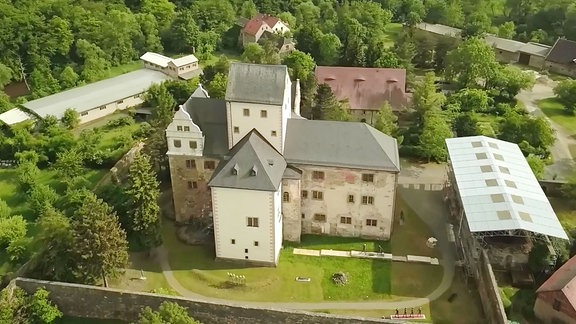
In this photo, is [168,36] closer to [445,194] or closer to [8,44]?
[8,44]

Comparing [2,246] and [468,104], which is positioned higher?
[468,104]

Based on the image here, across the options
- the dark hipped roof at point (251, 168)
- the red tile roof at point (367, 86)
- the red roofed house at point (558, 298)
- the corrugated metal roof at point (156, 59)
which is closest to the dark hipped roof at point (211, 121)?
the dark hipped roof at point (251, 168)

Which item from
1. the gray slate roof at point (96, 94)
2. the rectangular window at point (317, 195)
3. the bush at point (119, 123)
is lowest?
the bush at point (119, 123)

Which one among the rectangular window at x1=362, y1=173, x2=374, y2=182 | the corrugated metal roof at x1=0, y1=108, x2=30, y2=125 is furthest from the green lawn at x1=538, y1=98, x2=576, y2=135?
the corrugated metal roof at x1=0, y1=108, x2=30, y2=125

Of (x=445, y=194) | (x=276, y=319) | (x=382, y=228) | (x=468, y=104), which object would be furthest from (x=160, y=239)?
(x=468, y=104)

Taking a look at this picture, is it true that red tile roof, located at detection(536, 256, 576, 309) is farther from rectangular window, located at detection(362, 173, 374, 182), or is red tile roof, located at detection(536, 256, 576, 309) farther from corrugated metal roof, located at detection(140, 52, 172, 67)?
corrugated metal roof, located at detection(140, 52, 172, 67)

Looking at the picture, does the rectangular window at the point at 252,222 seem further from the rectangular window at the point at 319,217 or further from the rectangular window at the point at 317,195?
the rectangular window at the point at 319,217
